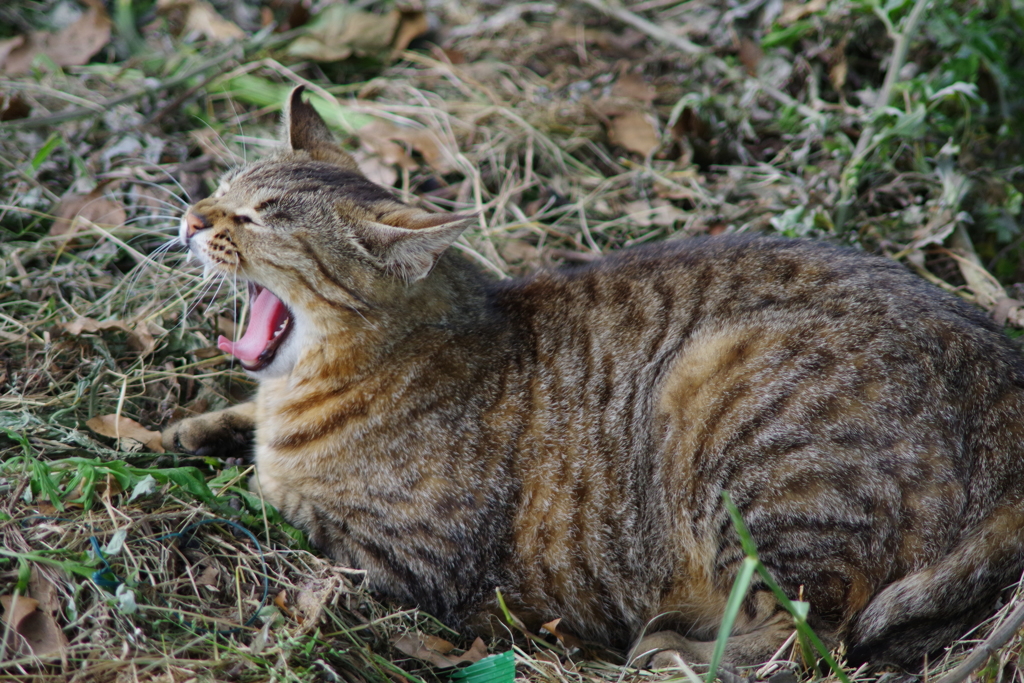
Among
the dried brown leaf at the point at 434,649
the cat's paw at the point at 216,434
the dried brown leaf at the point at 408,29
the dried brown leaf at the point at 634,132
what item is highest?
the dried brown leaf at the point at 408,29

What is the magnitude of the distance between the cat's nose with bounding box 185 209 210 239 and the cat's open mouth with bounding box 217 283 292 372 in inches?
14.2

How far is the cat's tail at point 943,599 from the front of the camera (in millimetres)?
2768

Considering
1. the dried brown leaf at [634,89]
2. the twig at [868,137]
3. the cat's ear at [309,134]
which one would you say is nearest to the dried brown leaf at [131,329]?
the cat's ear at [309,134]

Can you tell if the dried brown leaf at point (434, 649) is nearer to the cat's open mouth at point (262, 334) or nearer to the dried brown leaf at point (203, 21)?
the cat's open mouth at point (262, 334)

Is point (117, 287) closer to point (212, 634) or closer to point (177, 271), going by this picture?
point (177, 271)

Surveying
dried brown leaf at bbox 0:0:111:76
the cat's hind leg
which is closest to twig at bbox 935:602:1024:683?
the cat's hind leg

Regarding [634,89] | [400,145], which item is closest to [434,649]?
[400,145]

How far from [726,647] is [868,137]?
3.11m

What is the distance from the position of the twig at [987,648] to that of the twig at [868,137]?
8.36 feet

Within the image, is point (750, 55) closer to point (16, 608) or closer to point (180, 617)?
point (180, 617)

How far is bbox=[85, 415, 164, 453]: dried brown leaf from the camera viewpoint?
139 inches

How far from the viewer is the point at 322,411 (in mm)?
3383

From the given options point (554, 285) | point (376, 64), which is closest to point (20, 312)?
point (554, 285)

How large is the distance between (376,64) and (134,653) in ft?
15.1
